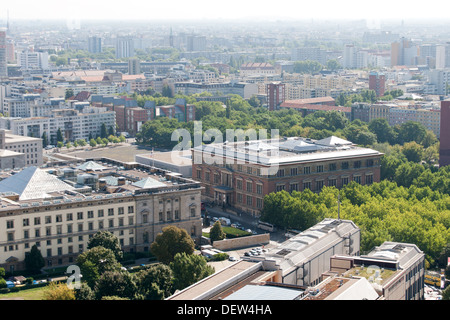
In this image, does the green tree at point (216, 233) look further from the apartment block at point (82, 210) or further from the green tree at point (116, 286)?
the green tree at point (116, 286)

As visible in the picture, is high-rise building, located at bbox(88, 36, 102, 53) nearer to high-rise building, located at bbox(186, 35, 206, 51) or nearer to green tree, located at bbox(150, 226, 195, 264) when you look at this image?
high-rise building, located at bbox(186, 35, 206, 51)

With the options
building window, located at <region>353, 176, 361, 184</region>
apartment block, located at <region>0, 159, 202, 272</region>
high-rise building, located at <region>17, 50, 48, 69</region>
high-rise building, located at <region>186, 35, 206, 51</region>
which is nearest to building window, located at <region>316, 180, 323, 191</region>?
building window, located at <region>353, 176, 361, 184</region>

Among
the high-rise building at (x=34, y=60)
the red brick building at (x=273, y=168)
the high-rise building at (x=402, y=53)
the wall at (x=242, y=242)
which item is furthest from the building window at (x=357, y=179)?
the high-rise building at (x=402, y=53)

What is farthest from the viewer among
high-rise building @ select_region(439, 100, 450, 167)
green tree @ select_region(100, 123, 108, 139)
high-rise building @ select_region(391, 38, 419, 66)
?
high-rise building @ select_region(391, 38, 419, 66)

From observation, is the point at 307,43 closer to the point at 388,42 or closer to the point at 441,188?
the point at 388,42

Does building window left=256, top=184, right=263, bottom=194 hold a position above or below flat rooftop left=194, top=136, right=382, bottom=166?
below

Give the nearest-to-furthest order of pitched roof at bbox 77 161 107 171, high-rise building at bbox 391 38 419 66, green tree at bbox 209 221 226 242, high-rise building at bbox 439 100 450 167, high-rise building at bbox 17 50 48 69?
green tree at bbox 209 221 226 242 → pitched roof at bbox 77 161 107 171 → high-rise building at bbox 439 100 450 167 → high-rise building at bbox 17 50 48 69 → high-rise building at bbox 391 38 419 66

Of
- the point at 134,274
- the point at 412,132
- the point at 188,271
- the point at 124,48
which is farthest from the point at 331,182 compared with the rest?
the point at 124,48
